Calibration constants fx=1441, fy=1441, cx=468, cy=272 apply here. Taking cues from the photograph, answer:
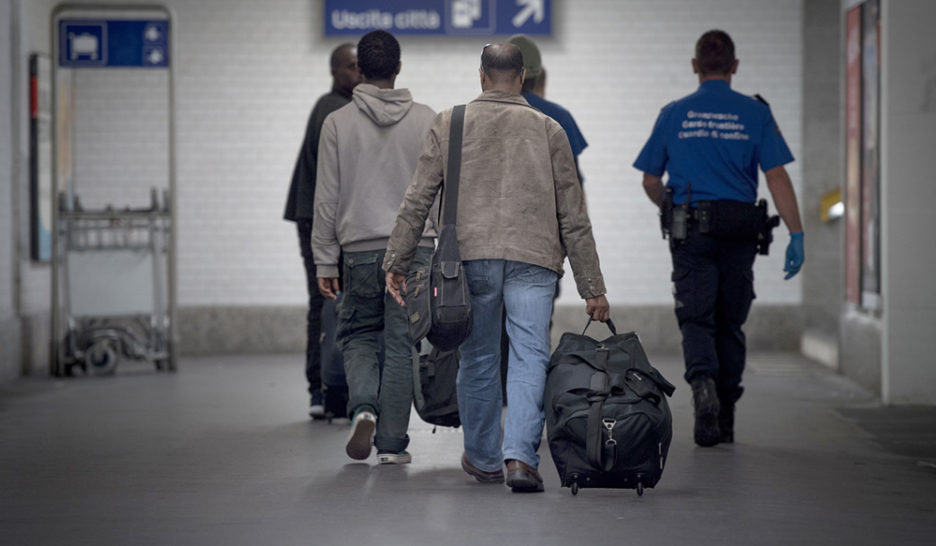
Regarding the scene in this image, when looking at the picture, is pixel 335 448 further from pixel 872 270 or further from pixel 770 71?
pixel 770 71

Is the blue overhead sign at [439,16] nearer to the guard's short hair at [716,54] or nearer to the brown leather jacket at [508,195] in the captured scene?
the guard's short hair at [716,54]

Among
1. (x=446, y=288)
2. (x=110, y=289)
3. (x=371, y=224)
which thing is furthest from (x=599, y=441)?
Answer: (x=110, y=289)

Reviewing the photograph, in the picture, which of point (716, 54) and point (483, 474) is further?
point (716, 54)

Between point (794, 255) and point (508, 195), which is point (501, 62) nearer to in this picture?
point (508, 195)

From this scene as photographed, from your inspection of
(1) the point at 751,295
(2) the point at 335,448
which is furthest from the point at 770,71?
(2) the point at 335,448

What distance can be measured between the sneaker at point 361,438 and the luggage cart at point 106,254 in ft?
17.3

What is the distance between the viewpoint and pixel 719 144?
7172 mm

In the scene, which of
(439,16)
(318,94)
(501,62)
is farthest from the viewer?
(318,94)

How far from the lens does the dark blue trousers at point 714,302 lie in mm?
7129

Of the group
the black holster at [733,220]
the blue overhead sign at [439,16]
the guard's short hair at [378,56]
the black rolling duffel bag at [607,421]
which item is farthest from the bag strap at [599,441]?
the blue overhead sign at [439,16]

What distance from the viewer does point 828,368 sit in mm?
11453

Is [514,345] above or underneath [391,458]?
above

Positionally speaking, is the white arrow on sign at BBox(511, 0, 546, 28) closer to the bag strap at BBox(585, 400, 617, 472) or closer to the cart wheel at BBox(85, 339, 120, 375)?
the cart wheel at BBox(85, 339, 120, 375)

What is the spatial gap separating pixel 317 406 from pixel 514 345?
Answer: 2.79 meters
